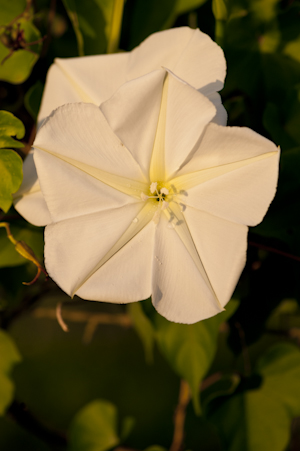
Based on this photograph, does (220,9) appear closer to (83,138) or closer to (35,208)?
(83,138)

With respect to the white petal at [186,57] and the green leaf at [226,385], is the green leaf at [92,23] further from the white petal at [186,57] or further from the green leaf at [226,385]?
the green leaf at [226,385]

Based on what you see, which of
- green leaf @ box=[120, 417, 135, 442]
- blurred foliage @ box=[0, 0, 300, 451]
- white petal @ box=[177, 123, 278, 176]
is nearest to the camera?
white petal @ box=[177, 123, 278, 176]

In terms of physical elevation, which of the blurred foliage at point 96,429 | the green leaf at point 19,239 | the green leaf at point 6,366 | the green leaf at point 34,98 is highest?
the green leaf at point 34,98

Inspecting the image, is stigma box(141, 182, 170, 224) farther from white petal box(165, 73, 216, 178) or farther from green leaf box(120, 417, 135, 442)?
green leaf box(120, 417, 135, 442)

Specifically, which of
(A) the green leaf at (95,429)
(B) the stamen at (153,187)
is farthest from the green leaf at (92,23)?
(A) the green leaf at (95,429)

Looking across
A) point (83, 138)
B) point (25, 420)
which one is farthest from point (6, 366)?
point (83, 138)

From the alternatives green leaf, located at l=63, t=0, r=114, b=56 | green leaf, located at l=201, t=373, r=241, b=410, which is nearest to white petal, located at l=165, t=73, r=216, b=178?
green leaf, located at l=63, t=0, r=114, b=56
